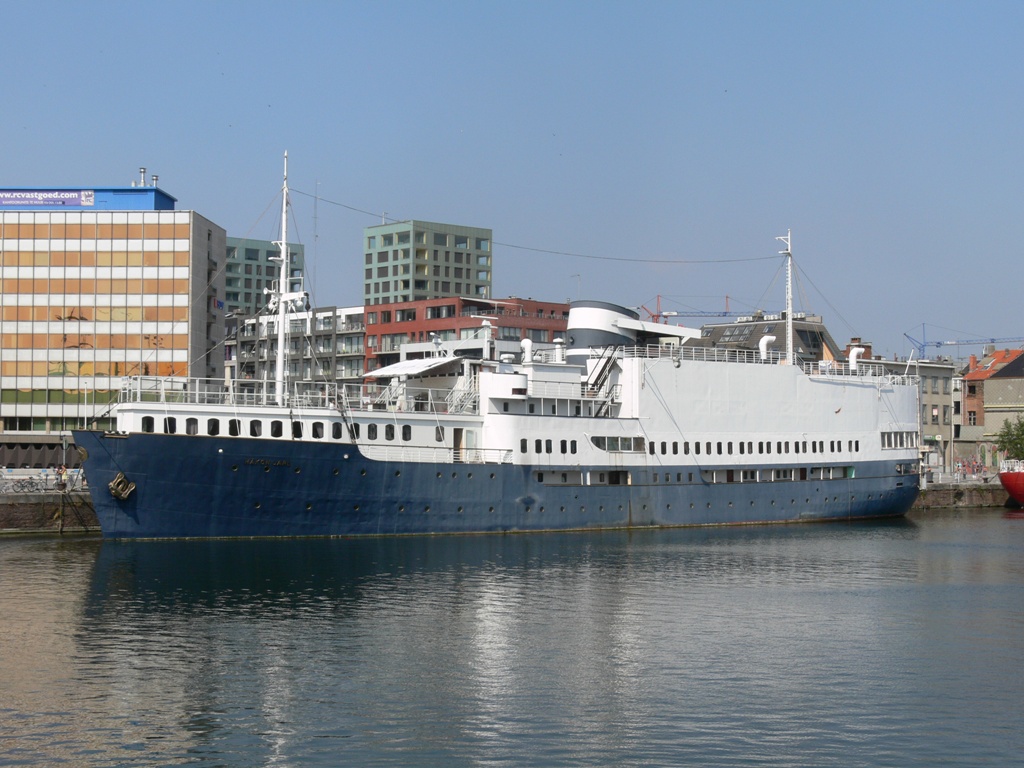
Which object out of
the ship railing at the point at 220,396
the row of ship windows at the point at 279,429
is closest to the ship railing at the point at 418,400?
the row of ship windows at the point at 279,429

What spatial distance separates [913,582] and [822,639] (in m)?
11.4

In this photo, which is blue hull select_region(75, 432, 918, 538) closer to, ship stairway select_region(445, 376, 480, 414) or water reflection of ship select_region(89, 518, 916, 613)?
water reflection of ship select_region(89, 518, 916, 613)

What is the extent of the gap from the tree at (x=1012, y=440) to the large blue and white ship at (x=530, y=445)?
90.9 feet

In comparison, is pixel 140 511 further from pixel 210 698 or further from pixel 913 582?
pixel 913 582

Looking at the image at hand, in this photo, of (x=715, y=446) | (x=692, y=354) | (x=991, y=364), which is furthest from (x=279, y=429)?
(x=991, y=364)

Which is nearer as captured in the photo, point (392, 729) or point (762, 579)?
point (392, 729)

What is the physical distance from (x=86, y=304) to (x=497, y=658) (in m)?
55.7

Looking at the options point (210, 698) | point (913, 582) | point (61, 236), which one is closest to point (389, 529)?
point (913, 582)

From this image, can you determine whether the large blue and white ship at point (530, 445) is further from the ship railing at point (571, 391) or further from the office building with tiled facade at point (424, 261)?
the office building with tiled facade at point (424, 261)

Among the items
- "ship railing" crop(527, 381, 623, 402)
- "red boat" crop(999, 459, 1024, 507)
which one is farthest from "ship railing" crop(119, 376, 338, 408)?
"red boat" crop(999, 459, 1024, 507)

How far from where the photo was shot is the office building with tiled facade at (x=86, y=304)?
7412 cm

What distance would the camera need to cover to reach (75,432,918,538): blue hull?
43406mm

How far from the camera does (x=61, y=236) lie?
74.2 m

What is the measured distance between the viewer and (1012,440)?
91.2 meters
